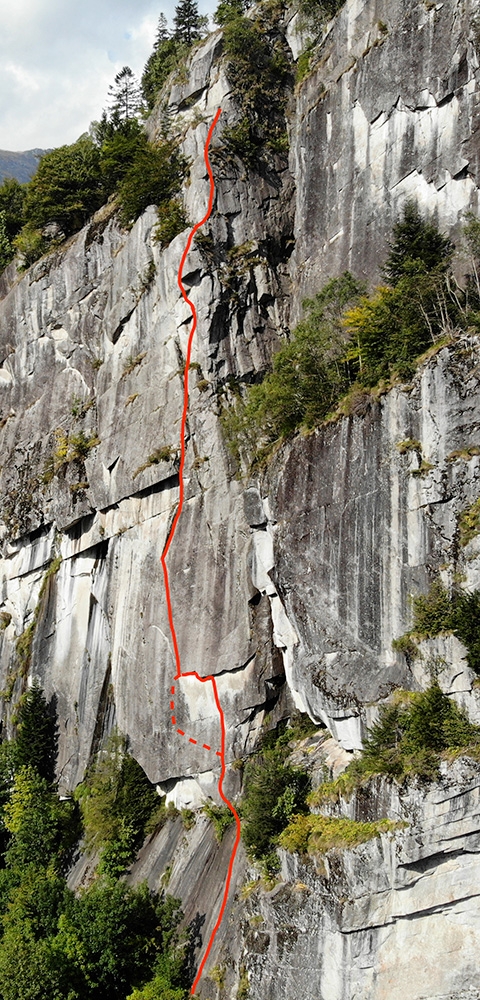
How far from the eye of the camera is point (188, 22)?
115 ft

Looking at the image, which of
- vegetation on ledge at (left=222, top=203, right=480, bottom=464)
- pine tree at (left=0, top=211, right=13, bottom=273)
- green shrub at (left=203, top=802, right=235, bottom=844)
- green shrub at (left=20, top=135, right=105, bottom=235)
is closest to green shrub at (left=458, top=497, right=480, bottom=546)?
vegetation on ledge at (left=222, top=203, right=480, bottom=464)

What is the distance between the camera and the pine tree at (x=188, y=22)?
34.9m

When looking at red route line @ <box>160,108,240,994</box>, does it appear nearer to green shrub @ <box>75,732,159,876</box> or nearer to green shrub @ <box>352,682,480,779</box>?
green shrub @ <box>75,732,159,876</box>

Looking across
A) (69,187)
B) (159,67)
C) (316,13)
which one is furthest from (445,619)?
(159,67)

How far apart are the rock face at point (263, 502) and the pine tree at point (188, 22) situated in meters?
8.02

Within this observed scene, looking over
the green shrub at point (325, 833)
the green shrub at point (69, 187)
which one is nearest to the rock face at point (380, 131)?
the green shrub at point (69, 187)

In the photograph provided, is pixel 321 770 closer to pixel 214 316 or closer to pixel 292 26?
pixel 214 316

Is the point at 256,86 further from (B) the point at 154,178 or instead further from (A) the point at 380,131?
(A) the point at 380,131

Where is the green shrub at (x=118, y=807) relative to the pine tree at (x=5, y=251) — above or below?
below

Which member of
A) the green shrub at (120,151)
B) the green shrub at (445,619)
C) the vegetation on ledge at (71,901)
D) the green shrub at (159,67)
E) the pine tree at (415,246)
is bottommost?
the vegetation on ledge at (71,901)

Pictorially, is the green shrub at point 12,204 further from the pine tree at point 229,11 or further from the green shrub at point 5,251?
the pine tree at point 229,11

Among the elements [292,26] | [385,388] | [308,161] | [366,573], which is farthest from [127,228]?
[366,573]

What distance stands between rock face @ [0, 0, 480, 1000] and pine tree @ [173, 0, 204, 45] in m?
8.02

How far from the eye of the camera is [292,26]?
28.3 m
